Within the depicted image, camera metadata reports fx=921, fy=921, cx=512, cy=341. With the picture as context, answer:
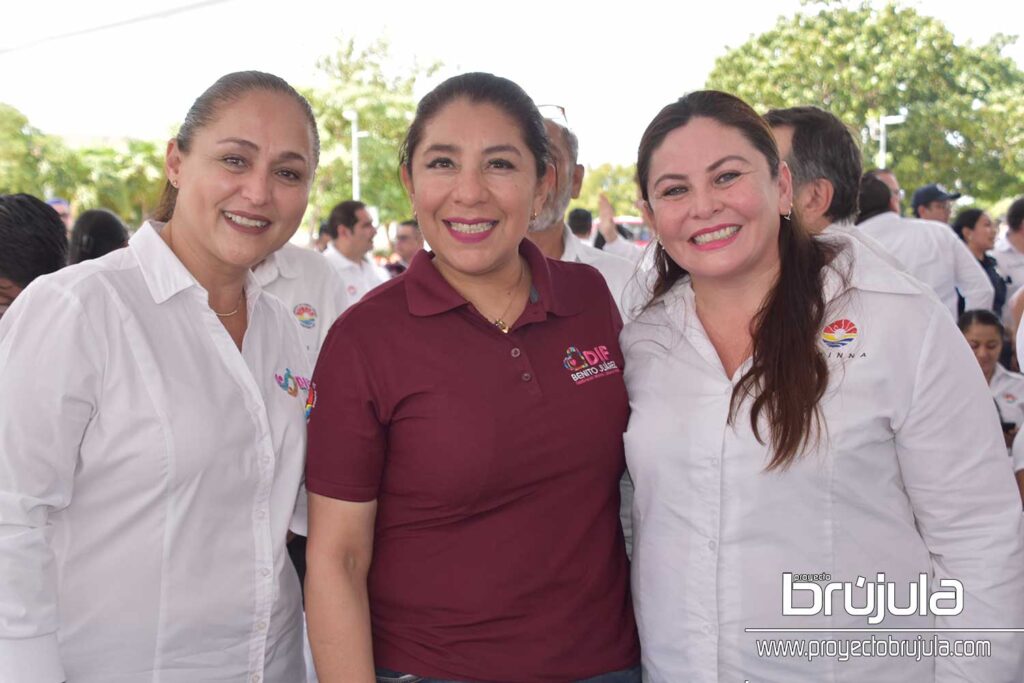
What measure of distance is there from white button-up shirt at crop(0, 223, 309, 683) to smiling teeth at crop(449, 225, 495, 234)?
0.55m

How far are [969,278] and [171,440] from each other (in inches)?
213

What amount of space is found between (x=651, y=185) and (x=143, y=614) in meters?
1.43

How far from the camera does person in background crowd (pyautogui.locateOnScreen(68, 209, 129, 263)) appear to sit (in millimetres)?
4066

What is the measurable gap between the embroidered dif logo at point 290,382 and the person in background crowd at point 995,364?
401cm

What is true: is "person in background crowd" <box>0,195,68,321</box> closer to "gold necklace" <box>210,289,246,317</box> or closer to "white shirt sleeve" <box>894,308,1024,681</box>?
"gold necklace" <box>210,289,246,317</box>

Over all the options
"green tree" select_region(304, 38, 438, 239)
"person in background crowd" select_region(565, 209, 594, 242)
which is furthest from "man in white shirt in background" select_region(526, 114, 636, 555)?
"green tree" select_region(304, 38, 438, 239)

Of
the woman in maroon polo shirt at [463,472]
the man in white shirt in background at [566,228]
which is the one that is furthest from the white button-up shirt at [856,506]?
the man in white shirt in background at [566,228]

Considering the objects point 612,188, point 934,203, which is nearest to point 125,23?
point 934,203

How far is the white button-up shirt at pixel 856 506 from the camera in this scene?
1.87 meters

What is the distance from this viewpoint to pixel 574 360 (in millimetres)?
2055

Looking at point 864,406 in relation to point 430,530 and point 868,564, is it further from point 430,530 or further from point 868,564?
point 430,530

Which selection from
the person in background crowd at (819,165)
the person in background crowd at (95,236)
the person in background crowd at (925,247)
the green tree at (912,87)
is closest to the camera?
the person in background crowd at (819,165)

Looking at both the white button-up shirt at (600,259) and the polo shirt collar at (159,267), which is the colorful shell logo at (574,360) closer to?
the polo shirt collar at (159,267)

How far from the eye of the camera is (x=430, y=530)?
1.91m
